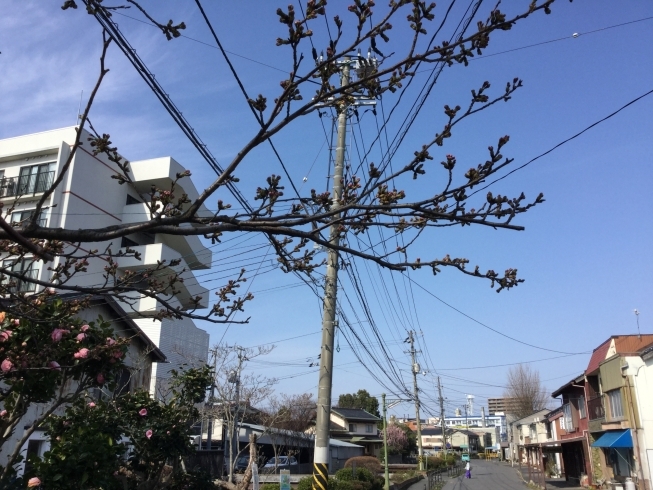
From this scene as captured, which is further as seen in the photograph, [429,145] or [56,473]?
[56,473]

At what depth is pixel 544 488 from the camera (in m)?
33.4

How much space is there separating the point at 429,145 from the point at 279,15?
1.41 metres

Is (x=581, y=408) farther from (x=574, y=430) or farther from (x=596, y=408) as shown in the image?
(x=596, y=408)

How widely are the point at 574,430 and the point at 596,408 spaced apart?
670cm

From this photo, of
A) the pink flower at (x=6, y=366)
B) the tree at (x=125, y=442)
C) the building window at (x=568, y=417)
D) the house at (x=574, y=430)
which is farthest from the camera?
the building window at (x=568, y=417)

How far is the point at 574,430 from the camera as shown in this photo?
3653cm

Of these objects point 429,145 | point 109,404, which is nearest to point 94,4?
point 429,145

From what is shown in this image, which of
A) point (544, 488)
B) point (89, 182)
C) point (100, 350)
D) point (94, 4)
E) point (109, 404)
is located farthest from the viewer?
point (544, 488)

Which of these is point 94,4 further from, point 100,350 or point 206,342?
point 206,342

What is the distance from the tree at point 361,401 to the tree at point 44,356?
72402 millimetres

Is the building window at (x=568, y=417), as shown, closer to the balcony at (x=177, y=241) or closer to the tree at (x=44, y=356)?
the balcony at (x=177, y=241)

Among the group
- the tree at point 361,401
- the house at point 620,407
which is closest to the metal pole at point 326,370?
the house at point 620,407

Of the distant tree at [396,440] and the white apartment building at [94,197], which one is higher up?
the white apartment building at [94,197]

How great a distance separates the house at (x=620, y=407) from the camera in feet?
79.1
